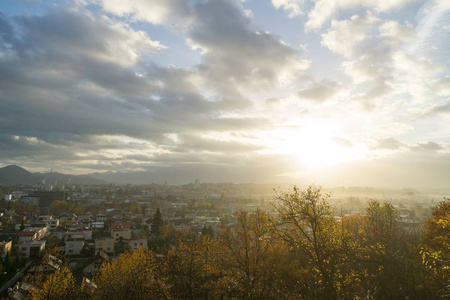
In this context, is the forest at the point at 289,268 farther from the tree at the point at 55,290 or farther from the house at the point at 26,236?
the house at the point at 26,236

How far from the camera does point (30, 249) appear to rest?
33625 millimetres

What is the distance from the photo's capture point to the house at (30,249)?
109ft

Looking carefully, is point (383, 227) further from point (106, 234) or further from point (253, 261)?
point (106, 234)

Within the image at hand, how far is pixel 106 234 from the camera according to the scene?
45531mm

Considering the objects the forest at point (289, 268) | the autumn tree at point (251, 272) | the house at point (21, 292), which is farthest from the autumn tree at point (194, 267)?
the house at point (21, 292)

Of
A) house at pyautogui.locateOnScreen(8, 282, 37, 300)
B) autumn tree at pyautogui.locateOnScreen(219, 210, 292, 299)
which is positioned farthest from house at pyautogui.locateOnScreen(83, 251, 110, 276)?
autumn tree at pyautogui.locateOnScreen(219, 210, 292, 299)

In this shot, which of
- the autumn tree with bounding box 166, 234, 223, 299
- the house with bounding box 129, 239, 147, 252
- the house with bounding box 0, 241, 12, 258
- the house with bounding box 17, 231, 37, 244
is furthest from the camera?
the house with bounding box 17, 231, 37, 244

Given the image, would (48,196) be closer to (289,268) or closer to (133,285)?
(133,285)

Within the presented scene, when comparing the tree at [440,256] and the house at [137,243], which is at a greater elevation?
the tree at [440,256]

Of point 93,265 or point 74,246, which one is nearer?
point 93,265

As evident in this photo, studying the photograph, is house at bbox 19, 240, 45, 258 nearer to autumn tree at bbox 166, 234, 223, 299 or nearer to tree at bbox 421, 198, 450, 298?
autumn tree at bbox 166, 234, 223, 299

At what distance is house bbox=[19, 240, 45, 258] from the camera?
3322cm

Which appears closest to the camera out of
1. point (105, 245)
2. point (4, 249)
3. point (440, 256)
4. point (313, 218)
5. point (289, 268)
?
point (440, 256)

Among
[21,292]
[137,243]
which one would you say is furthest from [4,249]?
[21,292]
